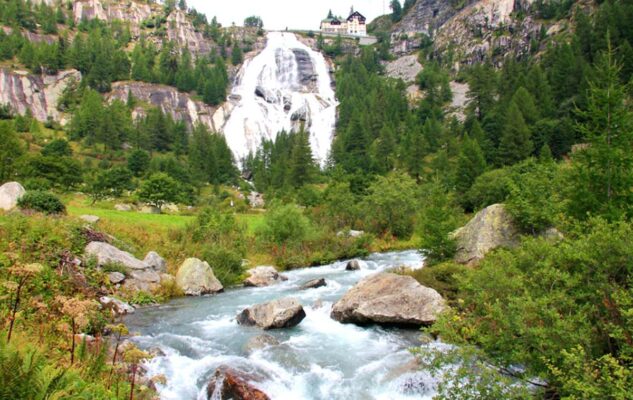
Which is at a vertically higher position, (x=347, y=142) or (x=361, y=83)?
(x=361, y=83)

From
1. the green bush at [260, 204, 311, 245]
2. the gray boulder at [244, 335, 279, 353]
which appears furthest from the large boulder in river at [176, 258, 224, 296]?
the green bush at [260, 204, 311, 245]

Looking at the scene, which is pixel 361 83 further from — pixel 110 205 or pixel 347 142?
pixel 110 205

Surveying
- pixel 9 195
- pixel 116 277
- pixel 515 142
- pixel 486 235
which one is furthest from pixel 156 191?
pixel 515 142

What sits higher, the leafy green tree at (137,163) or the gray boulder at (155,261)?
the leafy green tree at (137,163)

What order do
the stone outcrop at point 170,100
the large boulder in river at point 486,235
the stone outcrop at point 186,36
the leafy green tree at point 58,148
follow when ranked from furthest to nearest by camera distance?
the stone outcrop at point 186,36 → the stone outcrop at point 170,100 → the leafy green tree at point 58,148 → the large boulder in river at point 486,235

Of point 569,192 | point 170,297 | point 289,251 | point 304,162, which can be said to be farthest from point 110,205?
point 569,192

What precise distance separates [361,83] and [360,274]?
403 feet

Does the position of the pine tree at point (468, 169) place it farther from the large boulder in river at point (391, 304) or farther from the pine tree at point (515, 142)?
the large boulder in river at point (391, 304)

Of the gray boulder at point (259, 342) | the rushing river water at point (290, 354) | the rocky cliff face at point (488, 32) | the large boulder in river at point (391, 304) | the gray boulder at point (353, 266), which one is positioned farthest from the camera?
the rocky cliff face at point (488, 32)

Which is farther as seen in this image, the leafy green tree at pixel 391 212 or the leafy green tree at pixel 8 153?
the leafy green tree at pixel 8 153

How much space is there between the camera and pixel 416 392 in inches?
417

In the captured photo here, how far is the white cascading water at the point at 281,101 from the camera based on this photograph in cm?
12628

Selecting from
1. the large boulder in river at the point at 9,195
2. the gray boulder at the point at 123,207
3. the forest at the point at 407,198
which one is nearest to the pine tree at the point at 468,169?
the forest at the point at 407,198

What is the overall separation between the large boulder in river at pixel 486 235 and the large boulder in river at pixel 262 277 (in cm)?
1054
